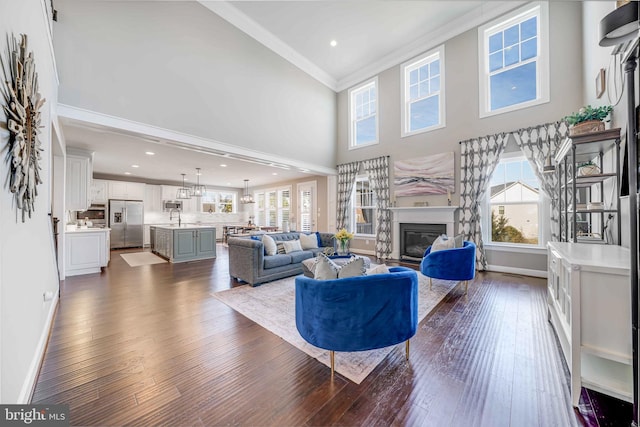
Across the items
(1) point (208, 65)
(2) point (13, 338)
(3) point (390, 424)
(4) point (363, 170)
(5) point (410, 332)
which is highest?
(1) point (208, 65)

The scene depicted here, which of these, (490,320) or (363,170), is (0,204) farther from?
(363,170)

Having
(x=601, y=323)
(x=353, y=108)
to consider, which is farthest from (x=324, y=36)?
(x=601, y=323)

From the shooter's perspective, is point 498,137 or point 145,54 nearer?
point 145,54

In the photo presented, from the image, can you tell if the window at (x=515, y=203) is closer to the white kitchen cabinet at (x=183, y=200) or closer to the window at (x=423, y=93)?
the window at (x=423, y=93)

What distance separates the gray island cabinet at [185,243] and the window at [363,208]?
162 inches

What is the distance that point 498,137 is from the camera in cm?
479

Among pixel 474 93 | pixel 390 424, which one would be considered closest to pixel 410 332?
pixel 390 424

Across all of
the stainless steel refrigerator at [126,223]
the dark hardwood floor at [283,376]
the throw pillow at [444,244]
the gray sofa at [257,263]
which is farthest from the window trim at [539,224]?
the stainless steel refrigerator at [126,223]

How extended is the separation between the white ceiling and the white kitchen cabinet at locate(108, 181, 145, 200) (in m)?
1.61

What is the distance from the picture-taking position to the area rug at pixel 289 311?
6.53ft

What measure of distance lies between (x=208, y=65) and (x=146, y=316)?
4459 millimetres

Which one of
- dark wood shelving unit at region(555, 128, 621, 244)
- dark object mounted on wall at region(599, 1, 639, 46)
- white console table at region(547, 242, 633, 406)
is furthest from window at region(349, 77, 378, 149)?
white console table at region(547, 242, 633, 406)

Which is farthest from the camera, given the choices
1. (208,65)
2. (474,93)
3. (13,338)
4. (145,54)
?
(474,93)

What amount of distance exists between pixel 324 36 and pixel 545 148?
5.02 meters
